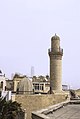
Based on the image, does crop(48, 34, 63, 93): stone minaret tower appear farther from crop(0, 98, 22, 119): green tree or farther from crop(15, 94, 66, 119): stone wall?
crop(0, 98, 22, 119): green tree

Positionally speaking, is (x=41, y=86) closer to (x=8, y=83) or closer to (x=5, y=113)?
(x=8, y=83)

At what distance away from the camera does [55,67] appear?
3300cm

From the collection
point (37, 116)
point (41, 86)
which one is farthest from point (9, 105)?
point (41, 86)

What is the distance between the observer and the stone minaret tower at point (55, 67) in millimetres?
33062

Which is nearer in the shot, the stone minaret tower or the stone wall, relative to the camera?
the stone wall

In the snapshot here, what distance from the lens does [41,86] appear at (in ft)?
142

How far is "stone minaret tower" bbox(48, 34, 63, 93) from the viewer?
33.1 metres

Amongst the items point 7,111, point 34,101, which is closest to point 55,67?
point 34,101

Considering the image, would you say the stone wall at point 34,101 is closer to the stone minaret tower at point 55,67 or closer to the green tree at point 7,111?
the stone minaret tower at point 55,67

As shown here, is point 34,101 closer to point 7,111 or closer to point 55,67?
point 55,67

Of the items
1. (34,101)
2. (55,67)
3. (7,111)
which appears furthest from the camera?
(55,67)

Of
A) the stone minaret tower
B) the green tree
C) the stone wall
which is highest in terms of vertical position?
the stone minaret tower

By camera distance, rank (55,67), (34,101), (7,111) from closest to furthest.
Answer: (7,111) < (34,101) < (55,67)

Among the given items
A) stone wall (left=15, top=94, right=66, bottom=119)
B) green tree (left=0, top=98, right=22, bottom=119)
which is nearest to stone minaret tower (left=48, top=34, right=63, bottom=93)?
stone wall (left=15, top=94, right=66, bottom=119)
